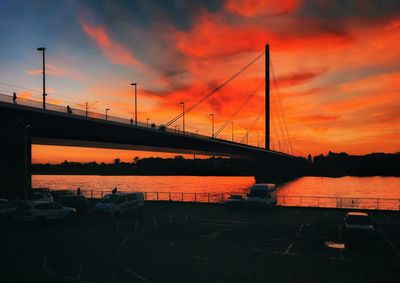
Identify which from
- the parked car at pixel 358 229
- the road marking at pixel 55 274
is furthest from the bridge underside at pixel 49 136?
the parked car at pixel 358 229

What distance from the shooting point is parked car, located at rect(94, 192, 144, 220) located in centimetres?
3028

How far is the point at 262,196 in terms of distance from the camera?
3456 cm

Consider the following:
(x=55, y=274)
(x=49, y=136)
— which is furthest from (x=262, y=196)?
(x=49, y=136)

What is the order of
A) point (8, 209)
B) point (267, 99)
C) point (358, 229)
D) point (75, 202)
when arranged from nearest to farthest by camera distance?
point (358, 229) < point (8, 209) < point (75, 202) < point (267, 99)

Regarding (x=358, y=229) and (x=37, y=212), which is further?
(x=37, y=212)

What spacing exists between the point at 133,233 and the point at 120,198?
7.41m

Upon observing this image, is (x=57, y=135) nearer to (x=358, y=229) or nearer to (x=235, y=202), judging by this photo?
(x=235, y=202)

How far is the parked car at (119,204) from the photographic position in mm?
30281

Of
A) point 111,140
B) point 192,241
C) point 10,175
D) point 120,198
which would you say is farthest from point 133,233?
point 111,140

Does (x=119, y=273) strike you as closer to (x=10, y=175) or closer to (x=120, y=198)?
(x=120, y=198)

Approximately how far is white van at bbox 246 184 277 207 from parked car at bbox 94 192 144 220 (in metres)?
9.43

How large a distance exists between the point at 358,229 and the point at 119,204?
57.7ft

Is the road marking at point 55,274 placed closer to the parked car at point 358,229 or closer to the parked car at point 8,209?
the parked car at point 8,209

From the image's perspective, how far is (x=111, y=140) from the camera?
60.4 m
